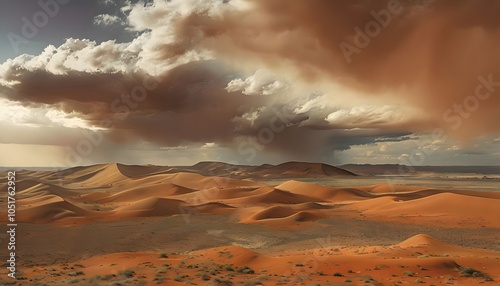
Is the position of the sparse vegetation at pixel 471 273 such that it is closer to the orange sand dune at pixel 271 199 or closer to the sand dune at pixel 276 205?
the sand dune at pixel 276 205

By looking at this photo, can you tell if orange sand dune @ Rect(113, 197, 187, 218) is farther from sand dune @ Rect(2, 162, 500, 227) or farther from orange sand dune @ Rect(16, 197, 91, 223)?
orange sand dune @ Rect(16, 197, 91, 223)

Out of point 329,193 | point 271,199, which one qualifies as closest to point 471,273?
point 271,199

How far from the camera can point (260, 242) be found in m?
35.9

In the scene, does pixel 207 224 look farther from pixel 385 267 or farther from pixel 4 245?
pixel 385 267

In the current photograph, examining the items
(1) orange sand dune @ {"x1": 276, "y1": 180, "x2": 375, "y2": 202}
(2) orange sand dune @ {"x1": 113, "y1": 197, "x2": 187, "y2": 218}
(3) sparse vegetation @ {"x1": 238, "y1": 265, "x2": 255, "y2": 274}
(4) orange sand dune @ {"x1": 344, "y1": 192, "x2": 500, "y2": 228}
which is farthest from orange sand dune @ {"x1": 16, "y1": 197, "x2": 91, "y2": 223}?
(1) orange sand dune @ {"x1": 276, "y1": 180, "x2": 375, "y2": 202}

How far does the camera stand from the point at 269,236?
126 ft

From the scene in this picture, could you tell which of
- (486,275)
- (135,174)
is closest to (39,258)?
(486,275)

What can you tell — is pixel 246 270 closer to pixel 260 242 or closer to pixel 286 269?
pixel 286 269

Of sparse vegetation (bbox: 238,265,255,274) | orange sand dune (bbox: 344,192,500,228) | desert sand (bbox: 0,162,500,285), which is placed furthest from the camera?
orange sand dune (bbox: 344,192,500,228)

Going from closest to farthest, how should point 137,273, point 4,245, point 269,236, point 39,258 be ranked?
point 137,273
point 39,258
point 4,245
point 269,236

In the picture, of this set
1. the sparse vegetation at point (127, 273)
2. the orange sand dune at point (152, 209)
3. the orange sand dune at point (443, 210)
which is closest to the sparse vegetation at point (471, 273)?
the sparse vegetation at point (127, 273)

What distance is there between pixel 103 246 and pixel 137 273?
13675 millimetres

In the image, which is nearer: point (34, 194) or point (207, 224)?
point (207, 224)

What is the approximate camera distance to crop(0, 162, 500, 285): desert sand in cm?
2020
